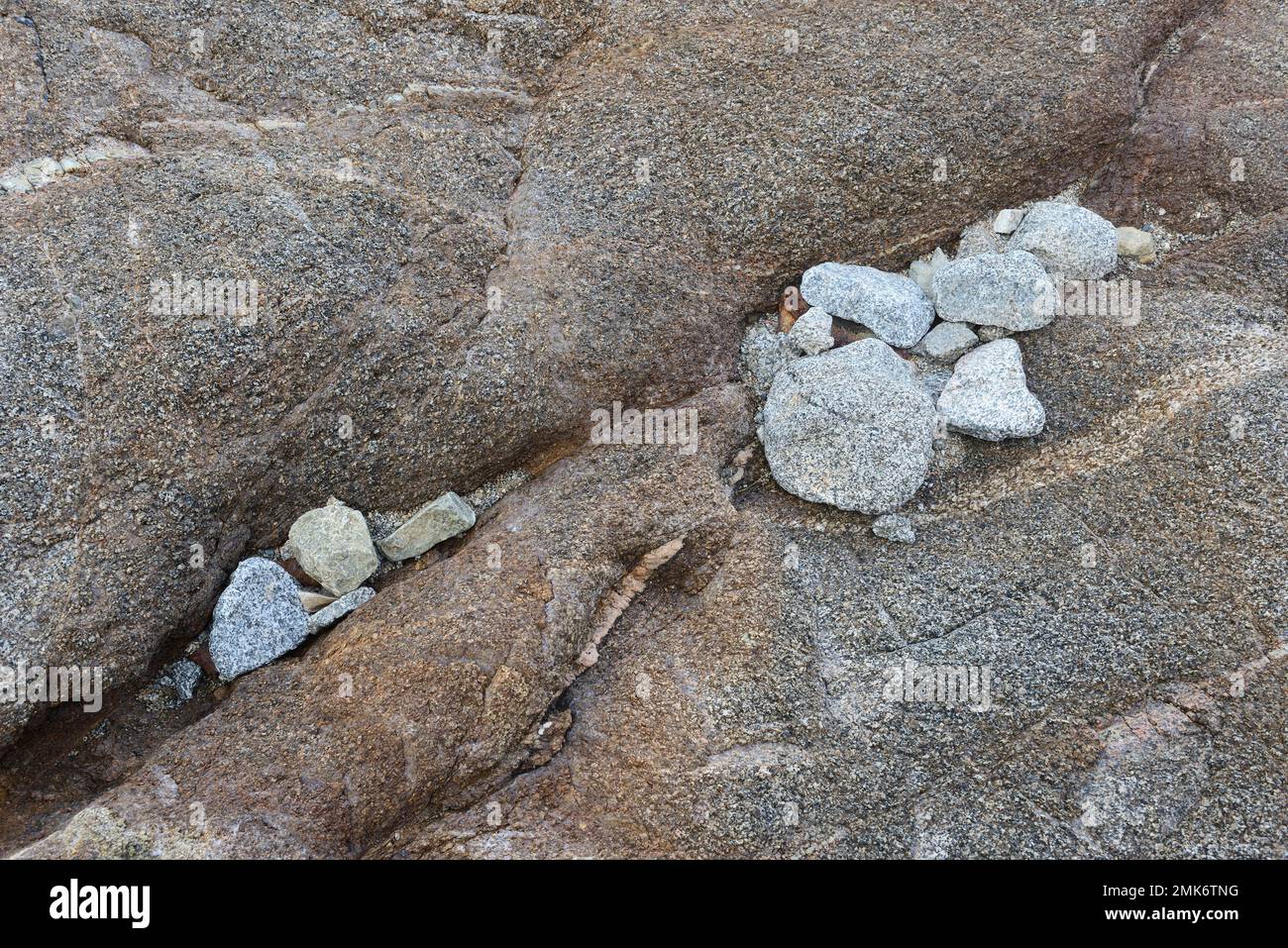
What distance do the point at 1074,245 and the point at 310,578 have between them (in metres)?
5.05

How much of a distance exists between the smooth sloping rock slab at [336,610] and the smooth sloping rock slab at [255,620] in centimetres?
5

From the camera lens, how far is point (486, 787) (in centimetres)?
451

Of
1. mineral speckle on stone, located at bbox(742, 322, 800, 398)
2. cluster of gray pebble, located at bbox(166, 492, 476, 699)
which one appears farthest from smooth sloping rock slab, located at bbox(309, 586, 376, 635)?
mineral speckle on stone, located at bbox(742, 322, 800, 398)

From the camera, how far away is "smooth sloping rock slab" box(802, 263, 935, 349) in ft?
19.2

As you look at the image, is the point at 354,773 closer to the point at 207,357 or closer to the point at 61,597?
the point at 61,597

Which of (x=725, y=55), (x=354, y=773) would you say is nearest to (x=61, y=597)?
(x=354, y=773)

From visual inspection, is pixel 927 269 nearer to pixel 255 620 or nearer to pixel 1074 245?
pixel 1074 245

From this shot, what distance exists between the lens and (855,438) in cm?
525

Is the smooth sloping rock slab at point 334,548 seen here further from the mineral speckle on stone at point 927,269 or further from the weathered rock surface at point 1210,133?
the weathered rock surface at point 1210,133

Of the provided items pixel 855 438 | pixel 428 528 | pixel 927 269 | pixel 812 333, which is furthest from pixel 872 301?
pixel 428 528

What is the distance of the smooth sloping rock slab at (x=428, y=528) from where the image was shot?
5355 mm

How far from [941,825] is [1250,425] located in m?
2.73

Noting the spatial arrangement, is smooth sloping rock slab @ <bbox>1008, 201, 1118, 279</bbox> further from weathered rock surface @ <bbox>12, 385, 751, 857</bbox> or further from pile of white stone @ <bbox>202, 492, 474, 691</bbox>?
pile of white stone @ <bbox>202, 492, 474, 691</bbox>

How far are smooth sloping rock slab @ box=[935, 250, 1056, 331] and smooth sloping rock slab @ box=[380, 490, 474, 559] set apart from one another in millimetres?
3261
